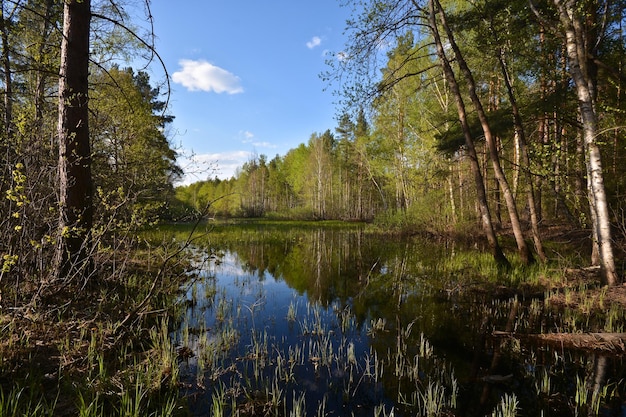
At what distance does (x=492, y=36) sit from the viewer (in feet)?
30.7

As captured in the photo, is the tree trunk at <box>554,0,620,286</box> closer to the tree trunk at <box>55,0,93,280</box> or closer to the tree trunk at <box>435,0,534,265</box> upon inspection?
the tree trunk at <box>435,0,534,265</box>

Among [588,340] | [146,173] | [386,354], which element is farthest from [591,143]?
[146,173]

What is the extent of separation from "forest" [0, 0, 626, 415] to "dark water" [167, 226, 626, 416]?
32.0 inches

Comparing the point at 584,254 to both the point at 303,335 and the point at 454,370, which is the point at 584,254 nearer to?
the point at 454,370

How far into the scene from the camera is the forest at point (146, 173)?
369 cm

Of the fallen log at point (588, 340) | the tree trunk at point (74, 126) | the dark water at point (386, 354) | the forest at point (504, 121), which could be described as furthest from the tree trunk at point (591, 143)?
the tree trunk at point (74, 126)

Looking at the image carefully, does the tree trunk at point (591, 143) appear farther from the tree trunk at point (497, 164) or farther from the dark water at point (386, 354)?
the tree trunk at point (497, 164)

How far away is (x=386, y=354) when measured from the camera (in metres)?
4.66

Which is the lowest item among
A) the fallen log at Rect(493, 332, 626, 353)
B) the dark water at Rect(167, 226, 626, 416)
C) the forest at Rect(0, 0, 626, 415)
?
the dark water at Rect(167, 226, 626, 416)

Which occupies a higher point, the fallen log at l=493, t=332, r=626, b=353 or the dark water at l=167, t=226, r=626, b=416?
the fallen log at l=493, t=332, r=626, b=353

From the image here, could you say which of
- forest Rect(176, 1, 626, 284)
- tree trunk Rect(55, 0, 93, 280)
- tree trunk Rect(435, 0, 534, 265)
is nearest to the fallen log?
forest Rect(176, 1, 626, 284)

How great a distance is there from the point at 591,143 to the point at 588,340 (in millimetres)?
4314

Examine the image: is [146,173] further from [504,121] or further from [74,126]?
[504,121]

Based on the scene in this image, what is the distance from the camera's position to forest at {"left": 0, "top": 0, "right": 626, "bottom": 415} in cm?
369
